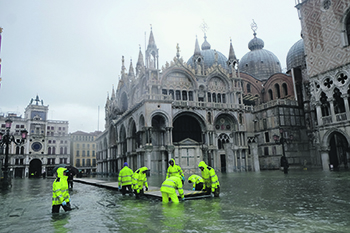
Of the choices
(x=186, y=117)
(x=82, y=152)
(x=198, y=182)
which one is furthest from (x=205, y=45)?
(x=198, y=182)

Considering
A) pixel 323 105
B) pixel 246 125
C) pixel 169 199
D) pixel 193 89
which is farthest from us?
pixel 246 125

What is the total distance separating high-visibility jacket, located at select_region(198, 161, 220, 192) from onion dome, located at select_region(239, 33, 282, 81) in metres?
47.1

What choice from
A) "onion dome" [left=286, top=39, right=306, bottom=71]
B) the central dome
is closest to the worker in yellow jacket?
the central dome

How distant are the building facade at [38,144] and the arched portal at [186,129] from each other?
50623mm

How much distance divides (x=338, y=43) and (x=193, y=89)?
17855 mm

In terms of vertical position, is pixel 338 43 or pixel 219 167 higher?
pixel 338 43

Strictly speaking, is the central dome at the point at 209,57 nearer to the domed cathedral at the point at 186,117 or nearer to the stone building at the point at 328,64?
the domed cathedral at the point at 186,117

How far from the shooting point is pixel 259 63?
55.9 meters

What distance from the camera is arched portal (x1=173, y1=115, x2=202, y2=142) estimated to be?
36.1 meters

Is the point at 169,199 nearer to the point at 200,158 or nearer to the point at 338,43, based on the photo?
the point at 200,158

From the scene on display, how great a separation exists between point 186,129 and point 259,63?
28.0m

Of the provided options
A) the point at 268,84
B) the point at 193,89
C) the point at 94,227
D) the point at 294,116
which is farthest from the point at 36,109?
the point at 94,227

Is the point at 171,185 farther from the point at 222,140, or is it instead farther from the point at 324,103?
the point at 222,140

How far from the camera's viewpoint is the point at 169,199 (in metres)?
9.95
